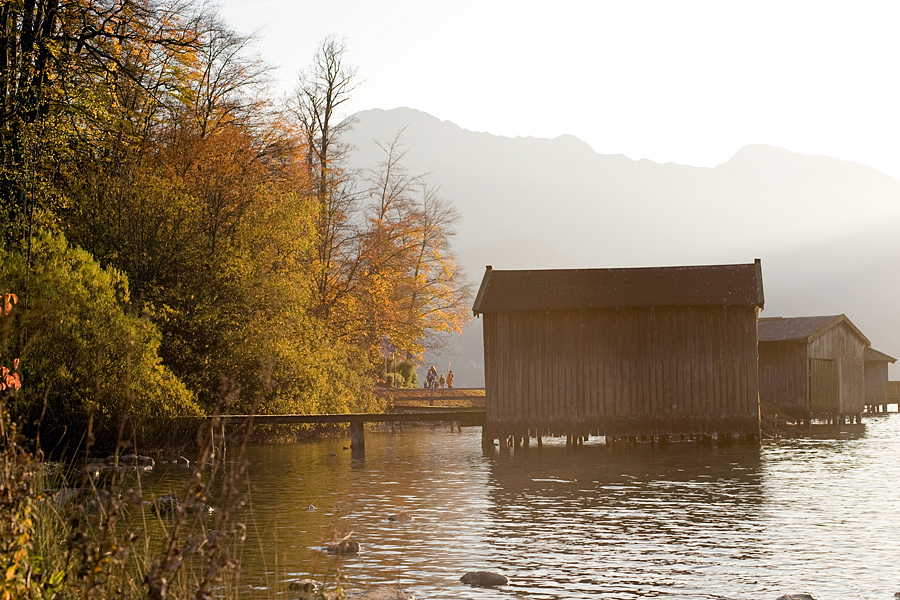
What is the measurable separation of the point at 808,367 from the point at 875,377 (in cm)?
2137

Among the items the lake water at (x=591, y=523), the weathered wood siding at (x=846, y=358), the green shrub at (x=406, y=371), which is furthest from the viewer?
the green shrub at (x=406, y=371)

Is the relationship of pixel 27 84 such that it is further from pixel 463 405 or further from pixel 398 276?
pixel 463 405

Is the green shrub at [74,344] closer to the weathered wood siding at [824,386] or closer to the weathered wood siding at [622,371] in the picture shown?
the weathered wood siding at [622,371]

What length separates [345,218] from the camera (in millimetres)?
45500

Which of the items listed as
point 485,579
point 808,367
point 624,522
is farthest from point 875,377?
point 485,579

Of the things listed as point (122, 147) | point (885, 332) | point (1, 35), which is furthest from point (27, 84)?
point (885, 332)

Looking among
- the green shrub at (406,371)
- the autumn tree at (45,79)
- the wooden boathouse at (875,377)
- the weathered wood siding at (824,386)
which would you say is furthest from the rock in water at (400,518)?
the wooden boathouse at (875,377)

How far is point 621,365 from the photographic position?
31641 millimetres

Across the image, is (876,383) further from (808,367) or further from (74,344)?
(74,344)

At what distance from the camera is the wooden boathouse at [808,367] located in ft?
155

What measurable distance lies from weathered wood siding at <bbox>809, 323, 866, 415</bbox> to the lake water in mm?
19010

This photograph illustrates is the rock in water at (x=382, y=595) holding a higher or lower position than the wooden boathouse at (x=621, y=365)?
lower

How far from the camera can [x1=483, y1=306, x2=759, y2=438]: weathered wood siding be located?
31547 millimetres

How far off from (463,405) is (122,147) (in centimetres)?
2535
